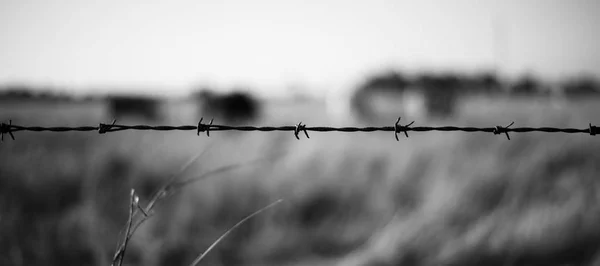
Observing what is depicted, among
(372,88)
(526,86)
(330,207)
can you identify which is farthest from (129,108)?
(526,86)

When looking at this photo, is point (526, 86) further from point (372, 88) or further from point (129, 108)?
point (129, 108)

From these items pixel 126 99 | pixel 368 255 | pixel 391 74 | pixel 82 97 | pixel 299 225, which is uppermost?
pixel 82 97

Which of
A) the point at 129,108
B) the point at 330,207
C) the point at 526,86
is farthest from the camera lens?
the point at 526,86

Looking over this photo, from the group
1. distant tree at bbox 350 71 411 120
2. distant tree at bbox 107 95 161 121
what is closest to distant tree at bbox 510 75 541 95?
distant tree at bbox 350 71 411 120

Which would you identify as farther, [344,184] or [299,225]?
[344,184]

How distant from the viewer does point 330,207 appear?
6996mm

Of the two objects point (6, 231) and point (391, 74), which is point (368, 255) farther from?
point (391, 74)

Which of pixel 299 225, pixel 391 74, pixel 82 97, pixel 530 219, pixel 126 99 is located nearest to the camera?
pixel 530 219

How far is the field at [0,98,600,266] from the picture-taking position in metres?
4.98

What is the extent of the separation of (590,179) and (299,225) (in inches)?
200

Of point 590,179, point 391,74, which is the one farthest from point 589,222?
point 391,74

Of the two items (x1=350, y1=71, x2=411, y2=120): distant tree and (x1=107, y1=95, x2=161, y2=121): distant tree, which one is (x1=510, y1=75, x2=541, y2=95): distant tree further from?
(x1=107, y1=95, x2=161, y2=121): distant tree

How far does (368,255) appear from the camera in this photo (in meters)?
5.13

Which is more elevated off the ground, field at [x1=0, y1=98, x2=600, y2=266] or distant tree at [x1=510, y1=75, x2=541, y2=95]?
distant tree at [x1=510, y1=75, x2=541, y2=95]
